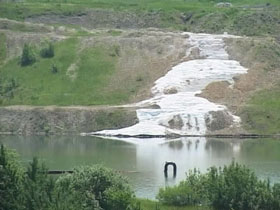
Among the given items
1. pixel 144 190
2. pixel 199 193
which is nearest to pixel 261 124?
pixel 144 190

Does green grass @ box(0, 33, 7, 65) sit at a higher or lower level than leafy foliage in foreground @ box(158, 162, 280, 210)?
higher

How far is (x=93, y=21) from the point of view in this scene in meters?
145

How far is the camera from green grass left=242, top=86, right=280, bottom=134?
94500mm

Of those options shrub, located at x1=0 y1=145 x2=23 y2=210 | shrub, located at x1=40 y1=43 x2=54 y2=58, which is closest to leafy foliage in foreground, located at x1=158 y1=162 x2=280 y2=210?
shrub, located at x1=0 y1=145 x2=23 y2=210

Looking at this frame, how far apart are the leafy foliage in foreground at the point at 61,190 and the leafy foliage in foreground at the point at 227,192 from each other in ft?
12.1

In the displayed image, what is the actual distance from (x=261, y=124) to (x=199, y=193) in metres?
49.5

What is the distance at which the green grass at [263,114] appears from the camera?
94500mm

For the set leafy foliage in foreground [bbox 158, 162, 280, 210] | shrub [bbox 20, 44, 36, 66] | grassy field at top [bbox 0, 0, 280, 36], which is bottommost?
leafy foliage in foreground [bbox 158, 162, 280, 210]

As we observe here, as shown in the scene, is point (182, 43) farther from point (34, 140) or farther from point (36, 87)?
point (34, 140)

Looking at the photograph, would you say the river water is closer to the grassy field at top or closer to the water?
the water

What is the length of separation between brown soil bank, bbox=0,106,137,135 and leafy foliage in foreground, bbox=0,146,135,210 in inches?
1998

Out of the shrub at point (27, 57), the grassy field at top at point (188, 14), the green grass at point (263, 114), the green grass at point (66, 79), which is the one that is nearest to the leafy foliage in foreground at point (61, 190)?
the green grass at point (263, 114)

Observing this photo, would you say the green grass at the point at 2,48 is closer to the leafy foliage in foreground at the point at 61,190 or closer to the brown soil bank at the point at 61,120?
the brown soil bank at the point at 61,120

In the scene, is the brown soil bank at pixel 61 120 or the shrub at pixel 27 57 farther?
the shrub at pixel 27 57
